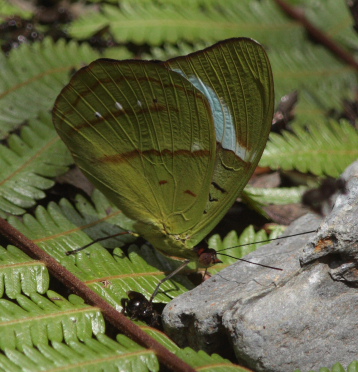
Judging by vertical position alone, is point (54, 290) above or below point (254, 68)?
below

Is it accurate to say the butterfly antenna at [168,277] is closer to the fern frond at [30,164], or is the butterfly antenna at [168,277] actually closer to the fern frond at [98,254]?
the fern frond at [98,254]

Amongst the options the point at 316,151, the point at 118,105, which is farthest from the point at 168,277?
the point at 316,151

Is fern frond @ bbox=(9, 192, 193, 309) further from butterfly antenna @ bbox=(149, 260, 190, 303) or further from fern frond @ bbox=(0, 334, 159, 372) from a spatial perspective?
fern frond @ bbox=(0, 334, 159, 372)

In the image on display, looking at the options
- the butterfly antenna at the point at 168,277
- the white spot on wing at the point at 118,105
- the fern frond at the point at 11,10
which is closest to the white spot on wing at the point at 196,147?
the white spot on wing at the point at 118,105

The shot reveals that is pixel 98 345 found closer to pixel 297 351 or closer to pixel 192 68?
pixel 297 351

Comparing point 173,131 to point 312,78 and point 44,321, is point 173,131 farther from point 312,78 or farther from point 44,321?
point 312,78

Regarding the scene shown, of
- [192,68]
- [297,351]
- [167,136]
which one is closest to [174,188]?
[167,136]
